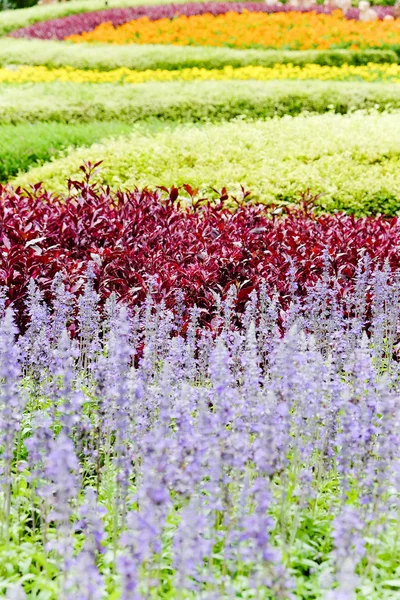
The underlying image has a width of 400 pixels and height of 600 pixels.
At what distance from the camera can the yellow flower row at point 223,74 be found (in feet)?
54.6

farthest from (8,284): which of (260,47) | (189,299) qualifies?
(260,47)

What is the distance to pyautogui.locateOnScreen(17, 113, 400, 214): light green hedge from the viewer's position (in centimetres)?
852

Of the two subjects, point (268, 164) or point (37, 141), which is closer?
point (268, 164)

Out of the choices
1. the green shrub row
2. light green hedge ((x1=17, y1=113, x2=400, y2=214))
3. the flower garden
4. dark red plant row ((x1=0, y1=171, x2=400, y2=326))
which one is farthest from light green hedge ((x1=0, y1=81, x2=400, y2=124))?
dark red plant row ((x1=0, y1=171, x2=400, y2=326))

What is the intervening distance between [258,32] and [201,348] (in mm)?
17654

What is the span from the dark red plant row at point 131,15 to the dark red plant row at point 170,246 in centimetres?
1827

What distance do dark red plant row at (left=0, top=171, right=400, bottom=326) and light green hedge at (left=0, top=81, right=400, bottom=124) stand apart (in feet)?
22.6

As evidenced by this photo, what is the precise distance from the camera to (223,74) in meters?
17.1

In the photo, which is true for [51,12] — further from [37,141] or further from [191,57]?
[37,141]

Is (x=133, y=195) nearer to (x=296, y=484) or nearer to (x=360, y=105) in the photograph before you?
(x=296, y=484)

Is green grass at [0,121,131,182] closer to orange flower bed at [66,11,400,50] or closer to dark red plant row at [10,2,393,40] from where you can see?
orange flower bed at [66,11,400,50]

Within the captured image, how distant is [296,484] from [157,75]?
1484 cm

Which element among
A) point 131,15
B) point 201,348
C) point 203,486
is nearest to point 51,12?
point 131,15

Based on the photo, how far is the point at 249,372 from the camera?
117 inches
